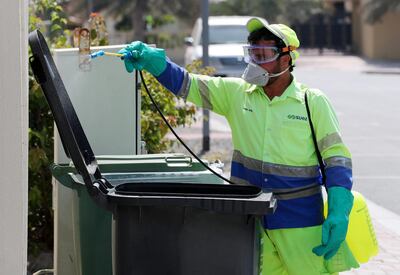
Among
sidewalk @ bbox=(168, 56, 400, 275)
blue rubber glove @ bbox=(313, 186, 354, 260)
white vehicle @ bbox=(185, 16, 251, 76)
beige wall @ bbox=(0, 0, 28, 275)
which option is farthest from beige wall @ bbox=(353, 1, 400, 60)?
beige wall @ bbox=(0, 0, 28, 275)

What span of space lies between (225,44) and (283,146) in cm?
1659

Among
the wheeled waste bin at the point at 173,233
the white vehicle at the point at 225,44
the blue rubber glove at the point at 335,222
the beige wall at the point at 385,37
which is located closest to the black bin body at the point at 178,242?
the wheeled waste bin at the point at 173,233

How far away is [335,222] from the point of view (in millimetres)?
4066

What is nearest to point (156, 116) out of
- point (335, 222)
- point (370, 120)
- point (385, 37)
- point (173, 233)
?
point (335, 222)

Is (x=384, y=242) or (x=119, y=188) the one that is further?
(x=384, y=242)

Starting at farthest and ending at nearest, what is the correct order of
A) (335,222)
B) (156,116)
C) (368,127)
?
1. (368,127)
2. (156,116)
3. (335,222)

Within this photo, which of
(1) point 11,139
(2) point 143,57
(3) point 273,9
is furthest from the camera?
(3) point 273,9

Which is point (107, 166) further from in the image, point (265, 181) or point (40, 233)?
point (40, 233)

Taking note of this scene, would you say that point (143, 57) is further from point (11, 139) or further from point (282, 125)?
point (11, 139)

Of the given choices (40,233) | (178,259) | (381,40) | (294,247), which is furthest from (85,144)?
(381,40)

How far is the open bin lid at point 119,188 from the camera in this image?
11.9ft

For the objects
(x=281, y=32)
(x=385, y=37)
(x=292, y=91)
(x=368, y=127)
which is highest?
(x=385, y=37)

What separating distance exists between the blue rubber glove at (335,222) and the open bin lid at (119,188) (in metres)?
0.45

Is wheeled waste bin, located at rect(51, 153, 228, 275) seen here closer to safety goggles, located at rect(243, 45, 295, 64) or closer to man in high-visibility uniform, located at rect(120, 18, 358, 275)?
man in high-visibility uniform, located at rect(120, 18, 358, 275)
